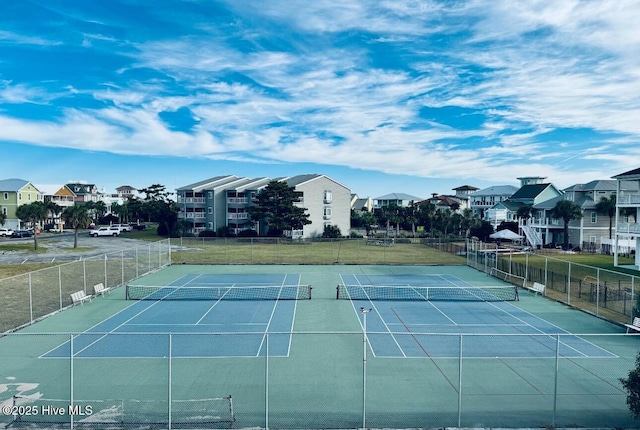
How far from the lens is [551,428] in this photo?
10.1 metres

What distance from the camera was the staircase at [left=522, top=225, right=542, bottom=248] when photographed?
56.3 m

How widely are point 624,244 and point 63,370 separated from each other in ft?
167

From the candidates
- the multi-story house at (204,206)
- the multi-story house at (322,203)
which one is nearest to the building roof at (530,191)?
the multi-story house at (322,203)

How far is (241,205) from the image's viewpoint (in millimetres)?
67500

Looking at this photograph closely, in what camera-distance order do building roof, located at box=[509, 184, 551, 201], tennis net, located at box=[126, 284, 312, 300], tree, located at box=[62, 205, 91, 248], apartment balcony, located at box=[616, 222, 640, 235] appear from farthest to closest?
building roof, located at box=[509, 184, 551, 201], tree, located at box=[62, 205, 91, 248], apartment balcony, located at box=[616, 222, 640, 235], tennis net, located at box=[126, 284, 312, 300]

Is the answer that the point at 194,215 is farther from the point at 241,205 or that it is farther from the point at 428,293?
the point at 428,293

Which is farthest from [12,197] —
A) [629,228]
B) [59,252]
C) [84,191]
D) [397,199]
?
[629,228]

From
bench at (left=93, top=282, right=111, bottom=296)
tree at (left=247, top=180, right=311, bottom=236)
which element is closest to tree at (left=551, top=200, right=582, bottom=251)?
tree at (left=247, top=180, right=311, bottom=236)

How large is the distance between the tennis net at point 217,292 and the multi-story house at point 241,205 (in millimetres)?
37719

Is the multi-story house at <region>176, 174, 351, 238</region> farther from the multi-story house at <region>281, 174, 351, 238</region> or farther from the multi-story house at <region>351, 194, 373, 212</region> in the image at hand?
the multi-story house at <region>351, 194, 373, 212</region>

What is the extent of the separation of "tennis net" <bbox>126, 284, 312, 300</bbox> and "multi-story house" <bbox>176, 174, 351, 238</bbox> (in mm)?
37719

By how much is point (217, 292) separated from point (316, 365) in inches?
524

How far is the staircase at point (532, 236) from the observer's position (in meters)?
56.3

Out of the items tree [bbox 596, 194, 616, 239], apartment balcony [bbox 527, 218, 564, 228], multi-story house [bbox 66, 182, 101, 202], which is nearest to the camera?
tree [bbox 596, 194, 616, 239]
